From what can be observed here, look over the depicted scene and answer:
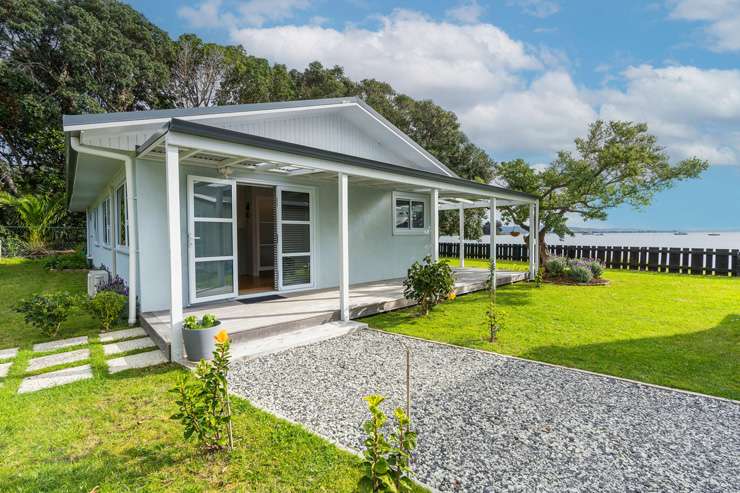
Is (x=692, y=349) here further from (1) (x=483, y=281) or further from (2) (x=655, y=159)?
(2) (x=655, y=159)

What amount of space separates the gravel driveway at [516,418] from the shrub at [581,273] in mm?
7627

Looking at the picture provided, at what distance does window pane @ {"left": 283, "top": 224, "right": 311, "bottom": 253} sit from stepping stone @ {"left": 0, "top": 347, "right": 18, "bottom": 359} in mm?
4306

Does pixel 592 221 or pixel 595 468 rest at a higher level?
pixel 592 221

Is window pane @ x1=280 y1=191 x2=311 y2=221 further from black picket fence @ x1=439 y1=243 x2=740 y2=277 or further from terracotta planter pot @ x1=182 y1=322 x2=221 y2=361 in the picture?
black picket fence @ x1=439 y1=243 x2=740 y2=277

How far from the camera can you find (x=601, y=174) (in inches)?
474

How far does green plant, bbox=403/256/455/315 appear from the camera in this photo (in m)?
6.78

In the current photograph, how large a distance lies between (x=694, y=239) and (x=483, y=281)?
34.0 ft

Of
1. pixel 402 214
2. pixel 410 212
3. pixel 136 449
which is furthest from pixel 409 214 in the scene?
pixel 136 449

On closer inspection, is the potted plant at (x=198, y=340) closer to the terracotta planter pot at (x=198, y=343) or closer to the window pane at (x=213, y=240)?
the terracotta planter pot at (x=198, y=343)

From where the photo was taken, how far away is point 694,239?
14.5 meters

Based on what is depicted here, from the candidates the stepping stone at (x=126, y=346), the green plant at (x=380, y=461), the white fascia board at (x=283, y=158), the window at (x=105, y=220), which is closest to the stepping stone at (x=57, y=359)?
the stepping stone at (x=126, y=346)

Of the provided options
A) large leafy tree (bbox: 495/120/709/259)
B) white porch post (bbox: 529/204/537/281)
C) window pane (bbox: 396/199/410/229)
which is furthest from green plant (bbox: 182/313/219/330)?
large leafy tree (bbox: 495/120/709/259)

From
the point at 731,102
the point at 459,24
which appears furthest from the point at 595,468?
the point at 731,102

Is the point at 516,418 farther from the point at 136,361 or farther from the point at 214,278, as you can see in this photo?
the point at 214,278
